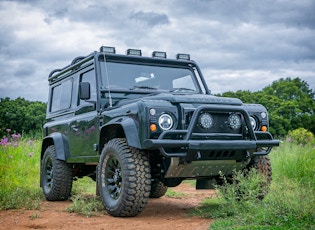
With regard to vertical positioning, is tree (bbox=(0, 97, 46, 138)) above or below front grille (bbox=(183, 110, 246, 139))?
above

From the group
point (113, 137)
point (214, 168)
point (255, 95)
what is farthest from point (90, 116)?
point (255, 95)

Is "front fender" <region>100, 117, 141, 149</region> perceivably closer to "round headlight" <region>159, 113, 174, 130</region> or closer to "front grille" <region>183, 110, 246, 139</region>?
"round headlight" <region>159, 113, 174, 130</region>

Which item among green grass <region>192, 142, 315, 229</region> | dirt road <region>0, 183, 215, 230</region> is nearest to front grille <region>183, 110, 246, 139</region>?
green grass <region>192, 142, 315, 229</region>

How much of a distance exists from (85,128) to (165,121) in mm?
1879

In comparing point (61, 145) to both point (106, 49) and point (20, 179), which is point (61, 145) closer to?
point (20, 179)

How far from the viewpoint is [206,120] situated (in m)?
5.26

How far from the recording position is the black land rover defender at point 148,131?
5.09m

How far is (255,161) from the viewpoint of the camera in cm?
592

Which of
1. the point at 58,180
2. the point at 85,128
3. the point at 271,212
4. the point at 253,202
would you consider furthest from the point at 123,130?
the point at 58,180

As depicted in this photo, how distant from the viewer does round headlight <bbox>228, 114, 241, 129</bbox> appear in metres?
5.43

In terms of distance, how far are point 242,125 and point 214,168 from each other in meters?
0.62

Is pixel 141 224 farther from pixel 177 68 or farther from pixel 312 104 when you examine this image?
pixel 312 104

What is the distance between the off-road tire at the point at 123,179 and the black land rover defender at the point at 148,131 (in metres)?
0.01

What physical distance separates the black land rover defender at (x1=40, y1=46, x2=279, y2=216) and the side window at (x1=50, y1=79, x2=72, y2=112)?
1.26ft
